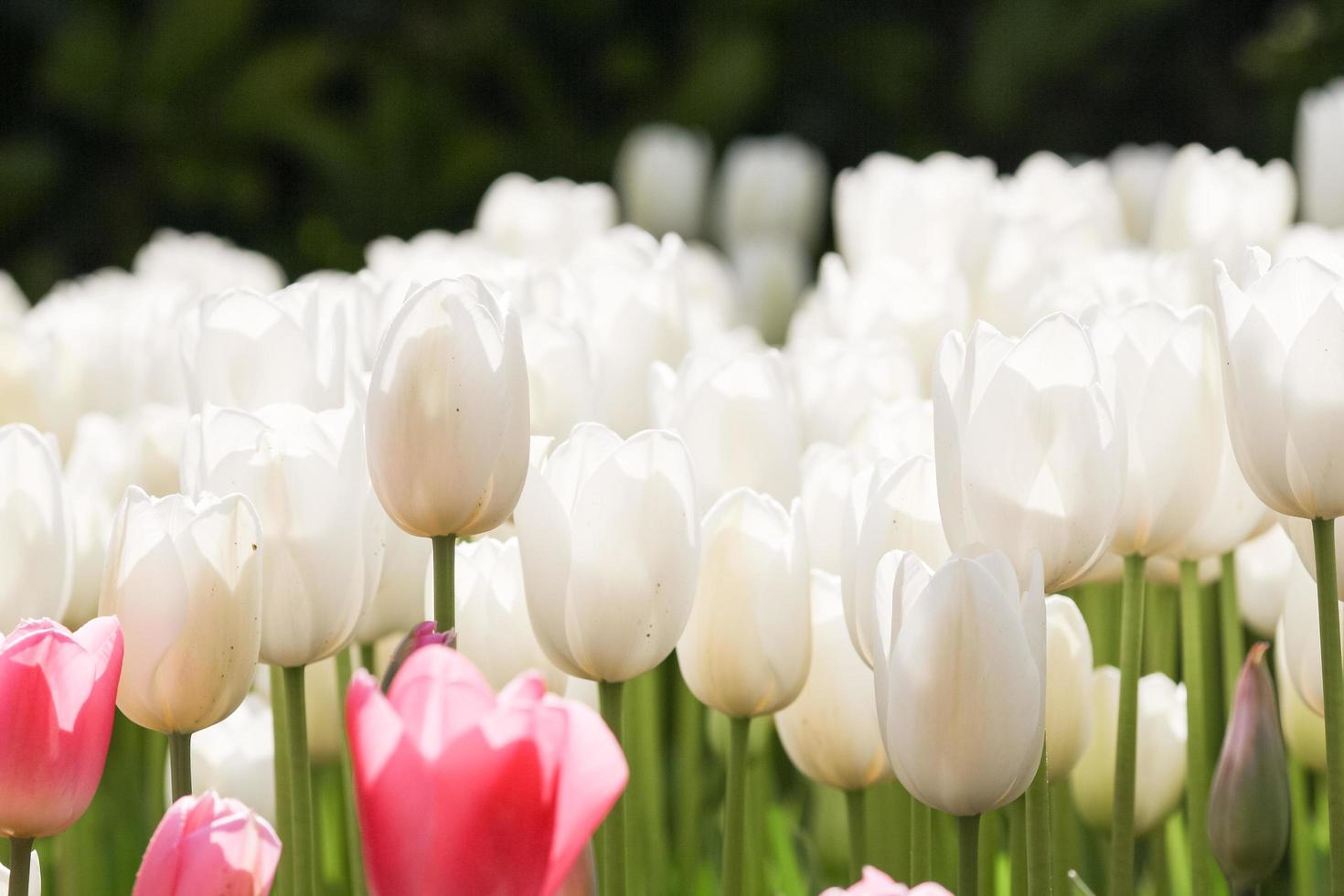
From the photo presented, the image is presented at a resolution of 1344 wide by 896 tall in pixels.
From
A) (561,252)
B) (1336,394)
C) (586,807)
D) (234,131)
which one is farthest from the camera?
(234,131)

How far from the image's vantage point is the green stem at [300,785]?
628 millimetres

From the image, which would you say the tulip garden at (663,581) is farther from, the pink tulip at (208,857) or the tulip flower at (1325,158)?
the tulip flower at (1325,158)

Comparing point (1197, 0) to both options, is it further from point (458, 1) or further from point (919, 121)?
point (458, 1)

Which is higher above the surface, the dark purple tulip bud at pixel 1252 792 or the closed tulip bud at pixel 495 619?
the closed tulip bud at pixel 495 619

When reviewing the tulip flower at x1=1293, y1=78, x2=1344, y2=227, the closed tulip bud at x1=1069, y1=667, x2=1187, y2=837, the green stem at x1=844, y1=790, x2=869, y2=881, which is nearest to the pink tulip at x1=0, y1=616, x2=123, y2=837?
the green stem at x1=844, y1=790, x2=869, y2=881

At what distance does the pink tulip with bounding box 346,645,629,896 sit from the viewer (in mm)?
424

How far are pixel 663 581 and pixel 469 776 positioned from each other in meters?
0.20

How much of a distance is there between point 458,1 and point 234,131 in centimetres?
37

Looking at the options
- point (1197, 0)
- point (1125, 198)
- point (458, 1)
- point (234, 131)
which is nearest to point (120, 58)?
point (234, 131)

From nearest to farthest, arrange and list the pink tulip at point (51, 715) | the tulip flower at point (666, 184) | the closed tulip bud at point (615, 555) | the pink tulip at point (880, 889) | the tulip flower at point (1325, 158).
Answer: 1. the pink tulip at point (880, 889)
2. the pink tulip at point (51, 715)
3. the closed tulip bud at point (615, 555)
4. the tulip flower at point (1325, 158)
5. the tulip flower at point (666, 184)

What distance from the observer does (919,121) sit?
7.57ft

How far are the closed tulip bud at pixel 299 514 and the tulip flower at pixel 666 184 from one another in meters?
1.17

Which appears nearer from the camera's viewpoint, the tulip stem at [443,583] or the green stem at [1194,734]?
the tulip stem at [443,583]

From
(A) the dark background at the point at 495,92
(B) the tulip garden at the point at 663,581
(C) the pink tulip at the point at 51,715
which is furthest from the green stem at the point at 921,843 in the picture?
(A) the dark background at the point at 495,92
